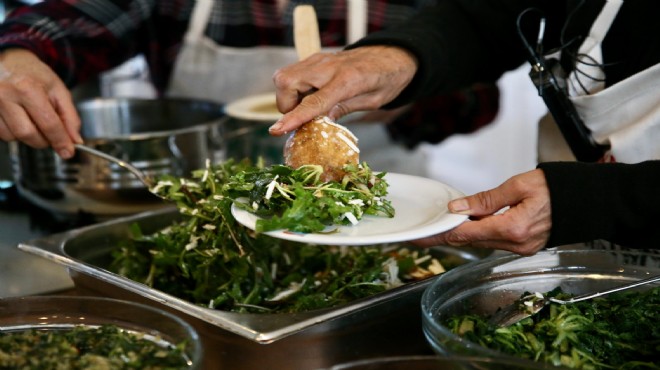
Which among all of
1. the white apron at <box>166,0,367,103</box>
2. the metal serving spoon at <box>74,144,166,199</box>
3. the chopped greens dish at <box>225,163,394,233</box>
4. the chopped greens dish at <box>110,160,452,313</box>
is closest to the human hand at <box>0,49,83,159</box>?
the metal serving spoon at <box>74,144,166,199</box>

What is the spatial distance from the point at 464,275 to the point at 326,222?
0.85 ft

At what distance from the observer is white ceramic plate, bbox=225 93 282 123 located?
241 cm

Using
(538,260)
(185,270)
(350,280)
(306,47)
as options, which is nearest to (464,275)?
(538,260)

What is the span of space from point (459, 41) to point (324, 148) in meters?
0.70

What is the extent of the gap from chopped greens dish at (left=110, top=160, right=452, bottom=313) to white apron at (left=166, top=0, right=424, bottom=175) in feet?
4.43

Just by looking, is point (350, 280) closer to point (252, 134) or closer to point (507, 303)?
point (507, 303)

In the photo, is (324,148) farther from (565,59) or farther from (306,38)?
(565,59)

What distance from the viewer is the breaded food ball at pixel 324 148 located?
4.94 feet

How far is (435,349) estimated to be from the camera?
120 cm

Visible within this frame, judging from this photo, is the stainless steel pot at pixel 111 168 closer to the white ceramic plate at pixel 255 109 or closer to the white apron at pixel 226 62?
the white ceramic plate at pixel 255 109

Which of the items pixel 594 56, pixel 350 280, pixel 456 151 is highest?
pixel 594 56

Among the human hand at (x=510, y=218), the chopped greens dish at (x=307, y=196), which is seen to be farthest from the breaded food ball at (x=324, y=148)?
the human hand at (x=510, y=218)

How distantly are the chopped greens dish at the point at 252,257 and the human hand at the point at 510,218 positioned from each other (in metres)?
0.14

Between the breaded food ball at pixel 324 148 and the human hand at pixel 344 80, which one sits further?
the human hand at pixel 344 80
